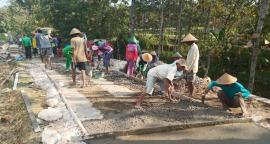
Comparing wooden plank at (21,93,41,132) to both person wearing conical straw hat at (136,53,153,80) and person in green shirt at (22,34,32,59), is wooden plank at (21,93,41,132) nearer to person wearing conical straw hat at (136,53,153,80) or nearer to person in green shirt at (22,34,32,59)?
person wearing conical straw hat at (136,53,153,80)

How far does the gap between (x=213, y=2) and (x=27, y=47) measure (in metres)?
11.7

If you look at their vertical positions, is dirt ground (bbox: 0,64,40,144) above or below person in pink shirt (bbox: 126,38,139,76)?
below

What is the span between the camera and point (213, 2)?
16.3 metres

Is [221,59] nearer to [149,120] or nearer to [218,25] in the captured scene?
[218,25]

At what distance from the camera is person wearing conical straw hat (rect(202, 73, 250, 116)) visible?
7512 mm

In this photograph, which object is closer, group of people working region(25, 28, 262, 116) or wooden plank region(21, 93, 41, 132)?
wooden plank region(21, 93, 41, 132)

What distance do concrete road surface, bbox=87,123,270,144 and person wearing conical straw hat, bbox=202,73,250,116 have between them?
2.15 feet

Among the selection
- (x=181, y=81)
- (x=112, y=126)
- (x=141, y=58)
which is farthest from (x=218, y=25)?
(x=112, y=126)

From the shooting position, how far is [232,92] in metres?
7.69

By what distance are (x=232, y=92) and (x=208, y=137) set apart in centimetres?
155

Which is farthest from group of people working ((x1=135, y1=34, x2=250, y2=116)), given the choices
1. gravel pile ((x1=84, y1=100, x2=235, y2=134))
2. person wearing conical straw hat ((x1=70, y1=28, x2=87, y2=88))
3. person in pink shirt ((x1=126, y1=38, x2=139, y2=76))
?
person in pink shirt ((x1=126, y1=38, x2=139, y2=76))

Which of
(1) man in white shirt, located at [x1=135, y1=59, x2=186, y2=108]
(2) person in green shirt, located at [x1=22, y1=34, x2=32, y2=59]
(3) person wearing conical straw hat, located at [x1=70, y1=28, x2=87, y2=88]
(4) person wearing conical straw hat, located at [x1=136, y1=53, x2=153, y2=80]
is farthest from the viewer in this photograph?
(2) person in green shirt, located at [x1=22, y1=34, x2=32, y2=59]

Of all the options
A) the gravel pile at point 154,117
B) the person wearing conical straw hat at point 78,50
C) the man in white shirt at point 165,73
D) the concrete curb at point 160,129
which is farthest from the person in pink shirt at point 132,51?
the concrete curb at point 160,129

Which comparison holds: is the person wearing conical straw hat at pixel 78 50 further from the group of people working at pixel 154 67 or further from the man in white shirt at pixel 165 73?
the man in white shirt at pixel 165 73
